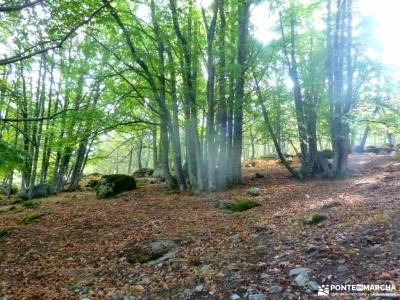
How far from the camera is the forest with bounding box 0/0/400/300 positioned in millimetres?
4953

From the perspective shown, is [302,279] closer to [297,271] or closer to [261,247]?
[297,271]

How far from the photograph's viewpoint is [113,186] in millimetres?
14391

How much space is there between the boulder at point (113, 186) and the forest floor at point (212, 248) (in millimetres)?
3229

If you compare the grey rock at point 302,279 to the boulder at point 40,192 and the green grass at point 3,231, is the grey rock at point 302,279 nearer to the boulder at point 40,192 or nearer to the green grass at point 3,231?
the green grass at point 3,231

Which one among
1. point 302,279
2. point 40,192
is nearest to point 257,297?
point 302,279

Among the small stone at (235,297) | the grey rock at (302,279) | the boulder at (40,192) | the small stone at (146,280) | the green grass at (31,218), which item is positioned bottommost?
the small stone at (146,280)

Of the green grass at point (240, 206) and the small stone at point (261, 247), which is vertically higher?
the green grass at point (240, 206)

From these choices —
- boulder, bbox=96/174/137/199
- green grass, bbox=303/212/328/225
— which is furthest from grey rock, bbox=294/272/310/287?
boulder, bbox=96/174/137/199

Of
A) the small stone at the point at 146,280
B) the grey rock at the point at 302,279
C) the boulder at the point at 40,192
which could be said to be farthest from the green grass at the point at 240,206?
the boulder at the point at 40,192

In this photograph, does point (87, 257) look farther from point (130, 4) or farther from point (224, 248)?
point (130, 4)

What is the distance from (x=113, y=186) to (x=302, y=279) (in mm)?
11462

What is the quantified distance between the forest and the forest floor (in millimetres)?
36

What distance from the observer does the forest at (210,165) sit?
16.3ft

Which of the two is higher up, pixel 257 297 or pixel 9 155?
pixel 9 155
